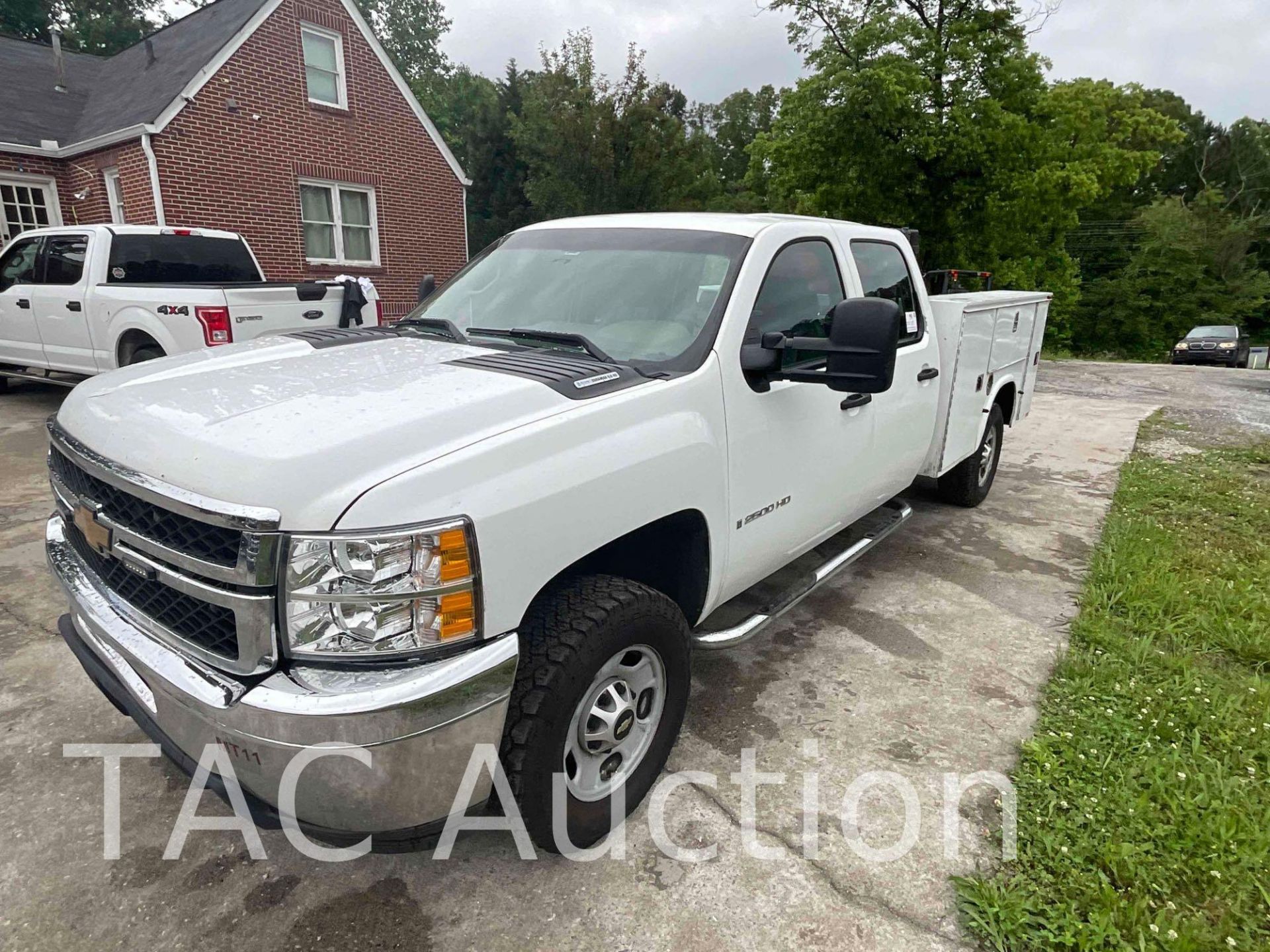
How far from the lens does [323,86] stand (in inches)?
569

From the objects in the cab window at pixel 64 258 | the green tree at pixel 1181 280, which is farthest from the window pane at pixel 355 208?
the green tree at pixel 1181 280

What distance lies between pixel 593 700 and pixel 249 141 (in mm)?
14179

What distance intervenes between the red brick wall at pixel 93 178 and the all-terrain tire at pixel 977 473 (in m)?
12.5

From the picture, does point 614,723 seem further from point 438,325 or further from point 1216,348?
point 1216,348

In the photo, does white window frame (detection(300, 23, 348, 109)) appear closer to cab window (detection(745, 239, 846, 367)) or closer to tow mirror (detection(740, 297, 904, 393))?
cab window (detection(745, 239, 846, 367))

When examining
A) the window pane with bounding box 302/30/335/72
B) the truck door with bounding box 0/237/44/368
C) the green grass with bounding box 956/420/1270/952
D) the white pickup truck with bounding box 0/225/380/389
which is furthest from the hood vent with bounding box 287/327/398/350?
the window pane with bounding box 302/30/335/72

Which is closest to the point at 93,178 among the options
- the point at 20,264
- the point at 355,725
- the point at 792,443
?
the point at 20,264

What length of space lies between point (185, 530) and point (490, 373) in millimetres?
949

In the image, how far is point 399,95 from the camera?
615 inches

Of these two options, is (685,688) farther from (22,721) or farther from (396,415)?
(22,721)

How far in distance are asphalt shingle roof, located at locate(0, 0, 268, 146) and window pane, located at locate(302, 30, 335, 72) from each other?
1.07 metres

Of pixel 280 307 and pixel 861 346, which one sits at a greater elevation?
pixel 861 346

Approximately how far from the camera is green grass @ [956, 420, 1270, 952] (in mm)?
2115

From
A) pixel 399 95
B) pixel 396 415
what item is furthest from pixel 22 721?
pixel 399 95
